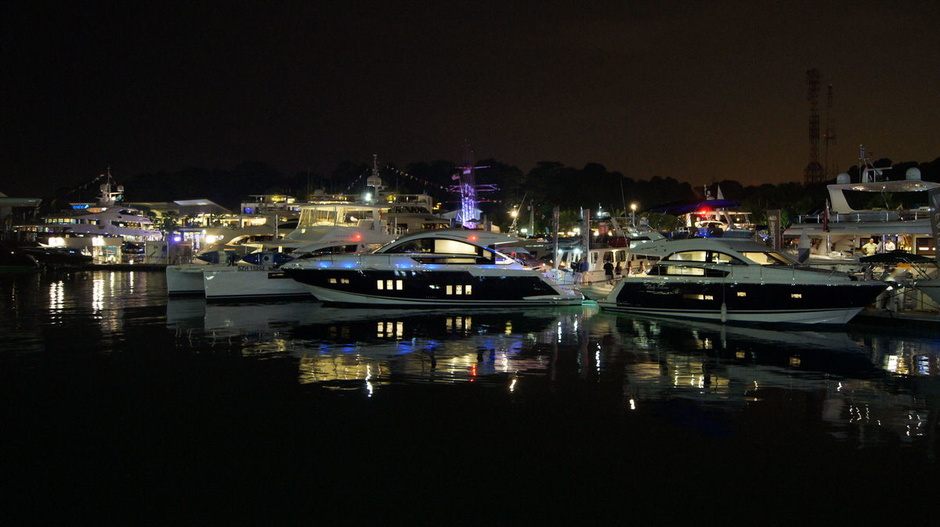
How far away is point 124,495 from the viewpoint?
784 centimetres

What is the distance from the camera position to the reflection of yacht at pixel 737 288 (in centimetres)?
1995

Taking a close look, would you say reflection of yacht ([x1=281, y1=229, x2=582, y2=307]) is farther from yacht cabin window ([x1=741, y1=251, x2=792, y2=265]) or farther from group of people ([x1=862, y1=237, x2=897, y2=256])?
group of people ([x1=862, y1=237, x2=897, y2=256])

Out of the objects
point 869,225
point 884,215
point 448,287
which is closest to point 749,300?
point 448,287

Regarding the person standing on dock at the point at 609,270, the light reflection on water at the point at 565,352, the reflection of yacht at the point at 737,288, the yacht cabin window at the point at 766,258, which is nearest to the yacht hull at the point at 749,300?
the reflection of yacht at the point at 737,288

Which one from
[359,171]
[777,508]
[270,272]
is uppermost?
[359,171]

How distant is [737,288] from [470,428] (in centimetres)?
1401

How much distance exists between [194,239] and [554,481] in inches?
2427

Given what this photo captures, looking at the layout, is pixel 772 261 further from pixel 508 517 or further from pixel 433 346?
pixel 508 517

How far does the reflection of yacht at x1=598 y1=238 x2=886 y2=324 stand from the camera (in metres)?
20.0

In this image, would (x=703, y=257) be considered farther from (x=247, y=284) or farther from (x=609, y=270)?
(x=247, y=284)

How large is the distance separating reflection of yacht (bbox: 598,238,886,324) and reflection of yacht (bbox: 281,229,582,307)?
3599 mm

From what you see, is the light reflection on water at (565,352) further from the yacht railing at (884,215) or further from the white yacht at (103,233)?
the white yacht at (103,233)

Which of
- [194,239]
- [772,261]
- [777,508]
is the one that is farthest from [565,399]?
[194,239]

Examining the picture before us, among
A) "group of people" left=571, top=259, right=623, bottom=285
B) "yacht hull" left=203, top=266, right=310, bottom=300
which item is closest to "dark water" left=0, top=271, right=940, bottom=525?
"yacht hull" left=203, top=266, right=310, bottom=300
